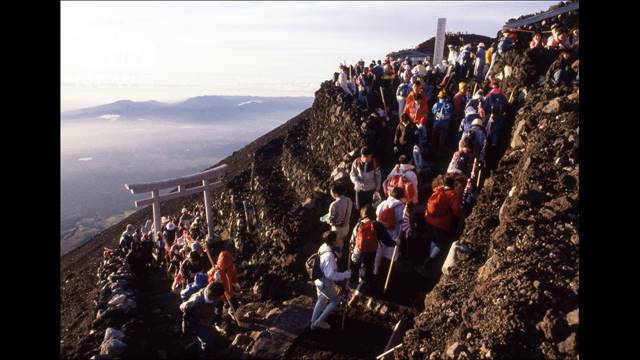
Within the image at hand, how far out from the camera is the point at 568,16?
1900 cm

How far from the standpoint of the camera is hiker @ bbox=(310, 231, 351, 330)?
6.52 metres

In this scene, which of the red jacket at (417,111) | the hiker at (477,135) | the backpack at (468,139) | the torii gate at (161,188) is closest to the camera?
the backpack at (468,139)

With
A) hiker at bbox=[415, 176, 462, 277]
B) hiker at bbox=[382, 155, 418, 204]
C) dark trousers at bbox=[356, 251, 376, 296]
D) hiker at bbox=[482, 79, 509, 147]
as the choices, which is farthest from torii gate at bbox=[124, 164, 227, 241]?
hiker at bbox=[482, 79, 509, 147]

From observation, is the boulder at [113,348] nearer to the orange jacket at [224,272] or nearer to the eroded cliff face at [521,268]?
the orange jacket at [224,272]

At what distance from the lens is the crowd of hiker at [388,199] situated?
7098 mm

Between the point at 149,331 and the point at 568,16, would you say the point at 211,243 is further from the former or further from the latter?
the point at 568,16

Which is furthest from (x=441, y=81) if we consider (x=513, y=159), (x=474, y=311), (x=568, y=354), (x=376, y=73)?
(x=568, y=354)

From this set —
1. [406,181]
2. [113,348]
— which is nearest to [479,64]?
[406,181]

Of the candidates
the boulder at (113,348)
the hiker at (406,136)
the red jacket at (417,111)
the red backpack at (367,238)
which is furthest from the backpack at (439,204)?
the boulder at (113,348)

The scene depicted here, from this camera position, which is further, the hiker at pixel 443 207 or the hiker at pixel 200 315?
the hiker at pixel 443 207

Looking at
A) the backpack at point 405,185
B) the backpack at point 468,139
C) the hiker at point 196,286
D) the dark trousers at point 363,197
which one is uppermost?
the backpack at point 468,139

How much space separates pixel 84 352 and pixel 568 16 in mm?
23324

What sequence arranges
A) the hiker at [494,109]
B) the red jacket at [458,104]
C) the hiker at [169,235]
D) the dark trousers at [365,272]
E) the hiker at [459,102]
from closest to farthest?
1. the dark trousers at [365,272]
2. the hiker at [494,109]
3. the hiker at [459,102]
4. the red jacket at [458,104]
5. the hiker at [169,235]

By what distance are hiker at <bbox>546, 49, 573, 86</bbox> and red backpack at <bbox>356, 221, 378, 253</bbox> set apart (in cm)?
785
